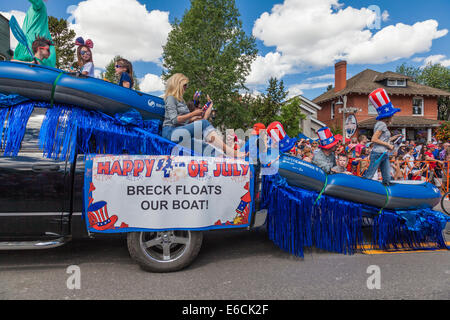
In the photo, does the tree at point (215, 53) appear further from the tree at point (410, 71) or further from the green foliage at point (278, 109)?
the tree at point (410, 71)

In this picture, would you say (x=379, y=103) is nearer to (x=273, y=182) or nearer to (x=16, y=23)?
(x=273, y=182)

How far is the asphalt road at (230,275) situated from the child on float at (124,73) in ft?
7.67

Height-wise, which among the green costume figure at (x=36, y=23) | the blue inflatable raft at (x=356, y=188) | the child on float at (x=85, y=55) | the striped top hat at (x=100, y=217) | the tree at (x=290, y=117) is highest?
the tree at (x=290, y=117)

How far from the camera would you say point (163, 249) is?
336 cm

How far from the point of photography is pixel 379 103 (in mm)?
4988

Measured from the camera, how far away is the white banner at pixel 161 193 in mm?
3217

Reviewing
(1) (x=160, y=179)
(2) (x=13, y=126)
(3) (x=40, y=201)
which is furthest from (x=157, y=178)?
(2) (x=13, y=126)

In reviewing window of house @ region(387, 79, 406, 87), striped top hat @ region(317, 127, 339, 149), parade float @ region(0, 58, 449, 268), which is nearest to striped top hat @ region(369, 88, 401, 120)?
striped top hat @ region(317, 127, 339, 149)

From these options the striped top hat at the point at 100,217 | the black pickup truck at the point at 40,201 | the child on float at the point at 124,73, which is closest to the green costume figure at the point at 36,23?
the child on float at the point at 124,73

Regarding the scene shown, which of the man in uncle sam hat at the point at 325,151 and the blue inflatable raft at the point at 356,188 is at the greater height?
the man in uncle sam hat at the point at 325,151

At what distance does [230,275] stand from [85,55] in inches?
159

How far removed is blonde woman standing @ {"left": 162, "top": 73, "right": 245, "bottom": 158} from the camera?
3783 mm

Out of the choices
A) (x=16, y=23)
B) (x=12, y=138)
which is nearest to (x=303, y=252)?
(x=12, y=138)
